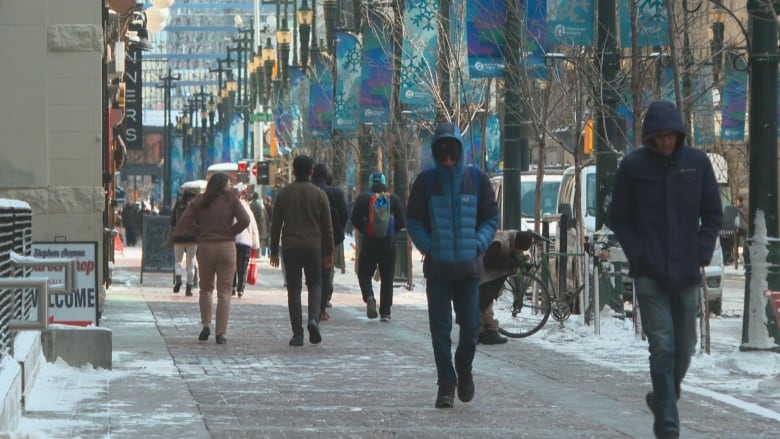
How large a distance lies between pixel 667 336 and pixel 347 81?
86.7 ft

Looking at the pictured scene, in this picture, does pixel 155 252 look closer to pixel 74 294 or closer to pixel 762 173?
pixel 74 294

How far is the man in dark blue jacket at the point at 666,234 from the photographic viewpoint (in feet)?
31.4

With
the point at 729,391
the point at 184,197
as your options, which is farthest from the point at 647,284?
the point at 184,197

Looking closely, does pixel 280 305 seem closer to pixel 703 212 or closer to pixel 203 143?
pixel 703 212

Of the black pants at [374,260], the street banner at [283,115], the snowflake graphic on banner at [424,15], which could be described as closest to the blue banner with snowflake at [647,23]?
the black pants at [374,260]

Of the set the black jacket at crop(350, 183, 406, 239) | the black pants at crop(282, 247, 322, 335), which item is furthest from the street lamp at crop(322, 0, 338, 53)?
the black pants at crop(282, 247, 322, 335)

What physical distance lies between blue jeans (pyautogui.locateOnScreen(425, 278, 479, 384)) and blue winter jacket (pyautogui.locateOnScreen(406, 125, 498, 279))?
11 cm

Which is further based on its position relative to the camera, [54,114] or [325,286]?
[325,286]

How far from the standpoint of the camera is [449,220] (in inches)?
465

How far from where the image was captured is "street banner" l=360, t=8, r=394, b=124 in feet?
107

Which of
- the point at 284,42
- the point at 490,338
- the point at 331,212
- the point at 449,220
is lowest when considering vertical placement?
the point at 490,338

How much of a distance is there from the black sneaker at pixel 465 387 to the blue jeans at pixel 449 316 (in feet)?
0.13

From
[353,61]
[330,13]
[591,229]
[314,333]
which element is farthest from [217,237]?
[330,13]

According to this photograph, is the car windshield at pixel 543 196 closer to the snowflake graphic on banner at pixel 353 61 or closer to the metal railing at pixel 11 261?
the snowflake graphic on banner at pixel 353 61
